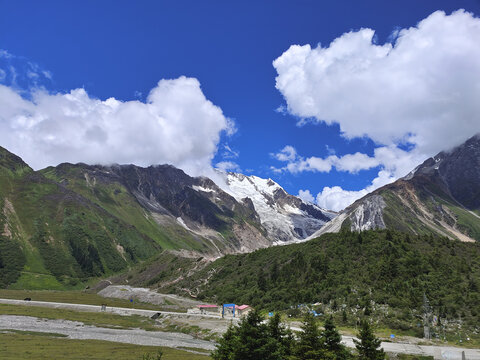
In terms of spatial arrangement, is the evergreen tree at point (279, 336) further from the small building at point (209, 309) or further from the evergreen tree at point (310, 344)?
the small building at point (209, 309)

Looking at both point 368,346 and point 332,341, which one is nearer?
point 332,341

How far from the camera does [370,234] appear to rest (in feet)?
423

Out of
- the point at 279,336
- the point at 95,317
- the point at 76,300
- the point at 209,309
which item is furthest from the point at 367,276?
the point at 76,300

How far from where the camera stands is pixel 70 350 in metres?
57.4

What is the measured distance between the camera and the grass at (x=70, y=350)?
51.7 metres

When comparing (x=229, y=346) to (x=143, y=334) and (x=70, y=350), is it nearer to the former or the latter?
(x=70, y=350)

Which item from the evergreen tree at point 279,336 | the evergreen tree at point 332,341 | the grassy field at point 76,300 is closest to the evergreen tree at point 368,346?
the evergreen tree at point 332,341

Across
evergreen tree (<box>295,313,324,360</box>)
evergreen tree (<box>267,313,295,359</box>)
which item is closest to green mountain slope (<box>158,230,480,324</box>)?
evergreen tree (<box>267,313,295,359</box>)

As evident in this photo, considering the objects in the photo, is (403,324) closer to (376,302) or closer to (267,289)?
(376,302)

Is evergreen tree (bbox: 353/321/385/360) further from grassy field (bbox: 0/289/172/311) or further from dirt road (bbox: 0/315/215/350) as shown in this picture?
grassy field (bbox: 0/289/172/311)

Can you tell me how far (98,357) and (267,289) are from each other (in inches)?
3083

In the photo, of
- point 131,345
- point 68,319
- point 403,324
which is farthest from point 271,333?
point 68,319

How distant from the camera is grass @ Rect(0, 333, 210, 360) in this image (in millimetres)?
51719

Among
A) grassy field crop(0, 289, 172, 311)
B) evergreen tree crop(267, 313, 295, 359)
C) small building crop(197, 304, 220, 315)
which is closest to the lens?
evergreen tree crop(267, 313, 295, 359)
